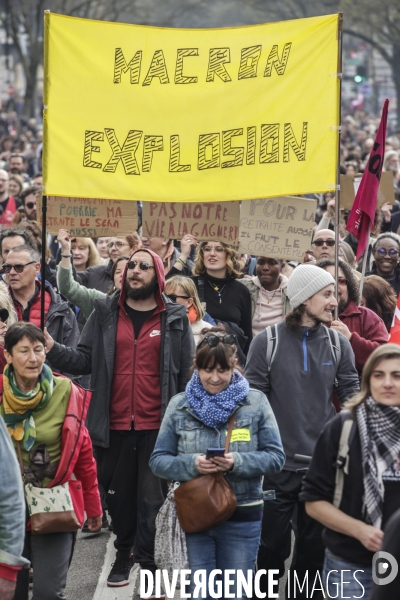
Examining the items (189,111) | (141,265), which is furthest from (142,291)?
(189,111)

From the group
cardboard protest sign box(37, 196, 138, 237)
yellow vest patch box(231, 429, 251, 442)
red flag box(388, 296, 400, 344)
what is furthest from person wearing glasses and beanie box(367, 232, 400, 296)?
yellow vest patch box(231, 429, 251, 442)

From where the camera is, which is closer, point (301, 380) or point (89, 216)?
point (301, 380)

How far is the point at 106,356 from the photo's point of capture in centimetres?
661

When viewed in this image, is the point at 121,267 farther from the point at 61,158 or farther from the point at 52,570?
the point at 52,570

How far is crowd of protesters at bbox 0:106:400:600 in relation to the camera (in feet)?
14.6

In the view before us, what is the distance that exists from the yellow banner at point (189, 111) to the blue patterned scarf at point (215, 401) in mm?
1722

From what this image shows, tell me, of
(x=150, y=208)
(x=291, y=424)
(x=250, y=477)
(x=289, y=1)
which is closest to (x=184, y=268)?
(x=150, y=208)

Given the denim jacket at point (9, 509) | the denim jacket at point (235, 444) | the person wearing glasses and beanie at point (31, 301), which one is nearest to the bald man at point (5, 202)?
the person wearing glasses and beanie at point (31, 301)

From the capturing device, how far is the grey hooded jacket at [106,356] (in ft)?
21.6

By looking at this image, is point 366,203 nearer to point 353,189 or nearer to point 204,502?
point 204,502

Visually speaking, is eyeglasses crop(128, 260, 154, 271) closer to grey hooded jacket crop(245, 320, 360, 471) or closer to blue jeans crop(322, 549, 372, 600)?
grey hooded jacket crop(245, 320, 360, 471)

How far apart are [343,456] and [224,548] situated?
3.60 feet

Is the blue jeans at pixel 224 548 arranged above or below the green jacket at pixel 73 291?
below

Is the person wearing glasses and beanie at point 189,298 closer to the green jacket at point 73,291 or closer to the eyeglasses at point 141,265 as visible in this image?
the green jacket at point 73,291
